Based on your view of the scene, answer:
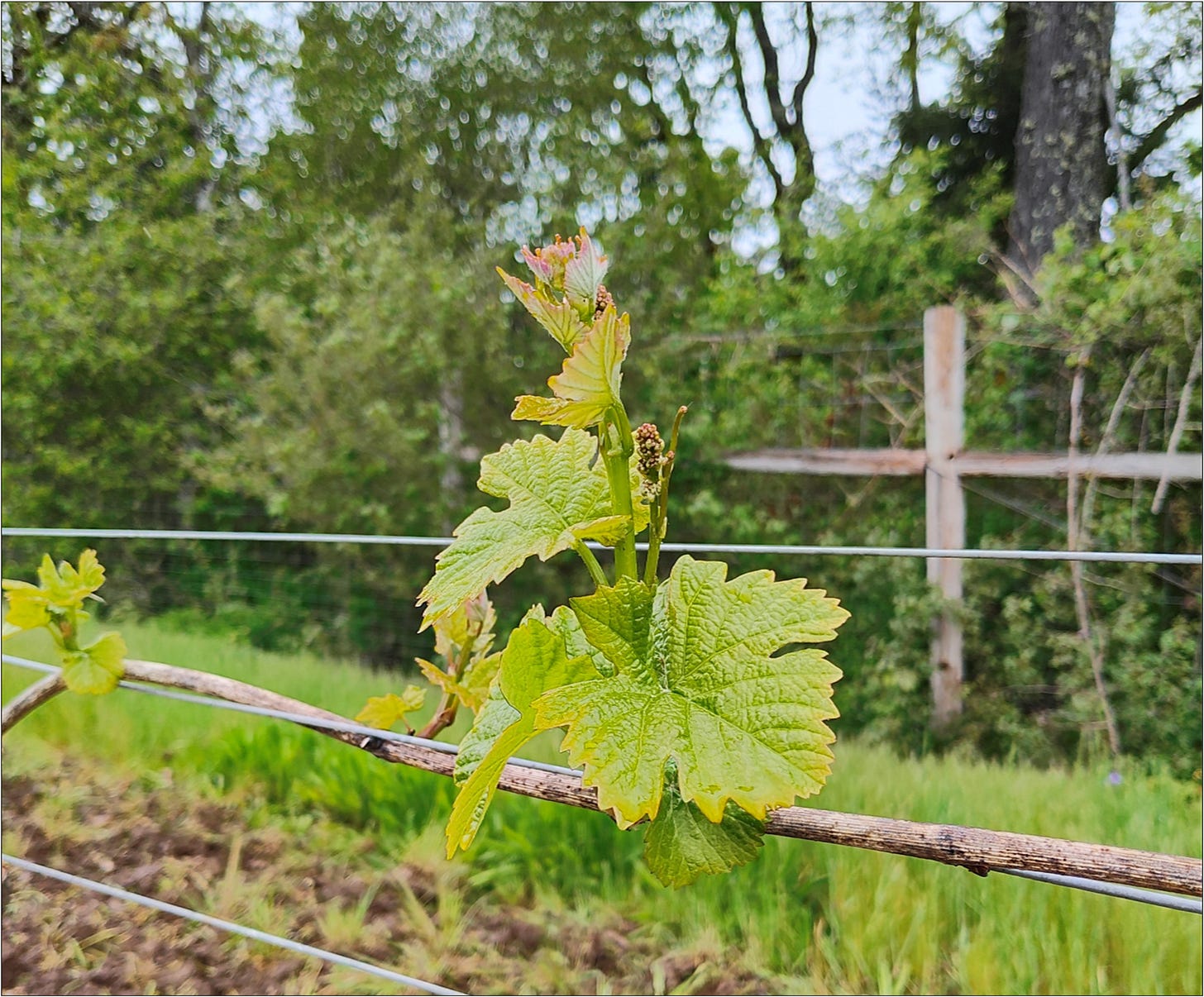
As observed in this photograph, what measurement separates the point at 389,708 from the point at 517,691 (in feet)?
0.90

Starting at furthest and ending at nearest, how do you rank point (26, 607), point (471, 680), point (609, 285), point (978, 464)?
point (609, 285)
point (978, 464)
point (26, 607)
point (471, 680)

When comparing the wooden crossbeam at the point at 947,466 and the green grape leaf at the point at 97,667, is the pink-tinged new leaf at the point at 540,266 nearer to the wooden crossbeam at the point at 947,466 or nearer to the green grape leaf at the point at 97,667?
the green grape leaf at the point at 97,667

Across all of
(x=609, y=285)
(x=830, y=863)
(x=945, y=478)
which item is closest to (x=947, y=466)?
(x=945, y=478)

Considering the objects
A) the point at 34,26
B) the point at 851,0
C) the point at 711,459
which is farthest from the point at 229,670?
the point at 851,0

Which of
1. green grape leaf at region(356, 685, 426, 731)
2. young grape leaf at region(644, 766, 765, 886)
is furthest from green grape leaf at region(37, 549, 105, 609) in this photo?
young grape leaf at region(644, 766, 765, 886)

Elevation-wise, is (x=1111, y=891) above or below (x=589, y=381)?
below

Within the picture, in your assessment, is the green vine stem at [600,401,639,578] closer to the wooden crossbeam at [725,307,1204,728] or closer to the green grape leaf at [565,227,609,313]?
the green grape leaf at [565,227,609,313]

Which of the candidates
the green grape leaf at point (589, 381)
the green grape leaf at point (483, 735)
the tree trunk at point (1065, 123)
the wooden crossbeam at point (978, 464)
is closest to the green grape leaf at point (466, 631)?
the green grape leaf at point (483, 735)

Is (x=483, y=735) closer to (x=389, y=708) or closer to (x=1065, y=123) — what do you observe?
(x=389, y=708)

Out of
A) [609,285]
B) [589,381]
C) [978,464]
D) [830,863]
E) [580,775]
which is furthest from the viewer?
[609,285]

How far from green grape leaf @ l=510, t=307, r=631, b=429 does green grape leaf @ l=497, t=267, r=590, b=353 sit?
0.09ft

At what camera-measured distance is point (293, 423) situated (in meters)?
3.29

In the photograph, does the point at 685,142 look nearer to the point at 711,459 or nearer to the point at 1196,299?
the point at 711,459

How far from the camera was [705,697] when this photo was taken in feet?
1.25
